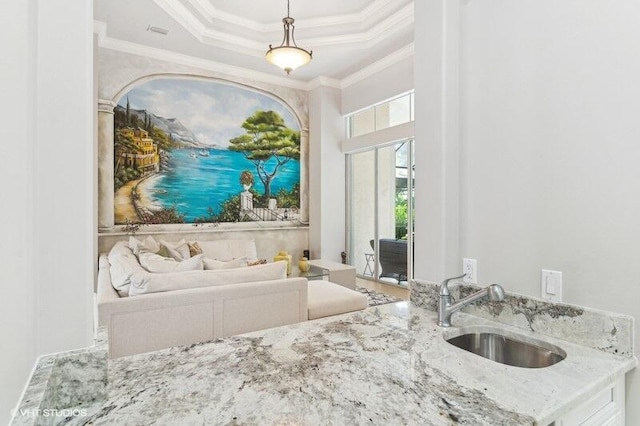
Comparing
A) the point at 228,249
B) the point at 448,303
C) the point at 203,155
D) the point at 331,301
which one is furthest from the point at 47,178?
the point at 203,155

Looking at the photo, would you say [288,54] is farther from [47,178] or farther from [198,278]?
[47,178]

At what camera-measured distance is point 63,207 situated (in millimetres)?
900

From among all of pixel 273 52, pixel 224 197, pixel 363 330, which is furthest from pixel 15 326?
pixel 224 197

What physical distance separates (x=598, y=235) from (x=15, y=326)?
1805 mm

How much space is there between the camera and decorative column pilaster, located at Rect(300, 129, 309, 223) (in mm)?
6250

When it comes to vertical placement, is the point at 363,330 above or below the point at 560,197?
below

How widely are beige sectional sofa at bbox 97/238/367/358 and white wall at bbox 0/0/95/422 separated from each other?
1.58 metres

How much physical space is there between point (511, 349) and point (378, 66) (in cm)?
487

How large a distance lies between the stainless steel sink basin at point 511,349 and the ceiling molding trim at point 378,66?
433 cm

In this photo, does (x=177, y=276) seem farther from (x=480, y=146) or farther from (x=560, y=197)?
(x=560, y=197)

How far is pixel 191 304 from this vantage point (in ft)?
8.29

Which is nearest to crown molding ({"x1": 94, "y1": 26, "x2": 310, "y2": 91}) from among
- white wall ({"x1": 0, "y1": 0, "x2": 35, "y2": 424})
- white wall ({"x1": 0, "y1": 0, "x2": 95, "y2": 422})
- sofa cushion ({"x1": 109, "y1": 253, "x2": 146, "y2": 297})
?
sofa cushion ({"x1": 109, "y1": 253, "x2": 146, "y2": 297})

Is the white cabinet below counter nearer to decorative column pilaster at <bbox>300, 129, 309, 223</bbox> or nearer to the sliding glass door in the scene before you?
the sliding glass door

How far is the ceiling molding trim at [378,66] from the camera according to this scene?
495 centimetres
